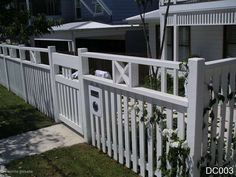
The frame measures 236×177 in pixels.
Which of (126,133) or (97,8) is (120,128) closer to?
(126,133)

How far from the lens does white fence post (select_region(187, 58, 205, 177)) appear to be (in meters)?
3.22

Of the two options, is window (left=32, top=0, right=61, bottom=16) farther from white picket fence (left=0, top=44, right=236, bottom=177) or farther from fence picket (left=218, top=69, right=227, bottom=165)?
fence picket (left=218, top=69, right=227, bottom=165)

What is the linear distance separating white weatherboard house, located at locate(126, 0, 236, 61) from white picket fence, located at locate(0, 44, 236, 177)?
15.3ft

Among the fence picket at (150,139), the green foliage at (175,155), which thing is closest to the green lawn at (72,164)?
the fence picket at (150,139)

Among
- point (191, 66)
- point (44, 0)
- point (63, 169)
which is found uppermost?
point (44, 0)

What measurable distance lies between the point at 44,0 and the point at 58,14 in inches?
72.2

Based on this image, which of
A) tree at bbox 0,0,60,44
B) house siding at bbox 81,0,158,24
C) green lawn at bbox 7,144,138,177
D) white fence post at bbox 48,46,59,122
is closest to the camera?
green lawn at bbox 7,144,138,177

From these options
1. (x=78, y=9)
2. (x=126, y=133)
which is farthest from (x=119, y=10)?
(x=126, y=133)

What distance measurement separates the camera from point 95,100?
531 centimetres

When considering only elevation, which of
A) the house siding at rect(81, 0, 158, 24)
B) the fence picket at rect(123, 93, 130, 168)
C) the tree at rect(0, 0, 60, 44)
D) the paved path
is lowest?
the paved path

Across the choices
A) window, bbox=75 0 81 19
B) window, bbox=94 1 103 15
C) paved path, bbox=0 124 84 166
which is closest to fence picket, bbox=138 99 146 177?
paved path, bbox=0 124 84 166

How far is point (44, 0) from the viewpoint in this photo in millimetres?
24125

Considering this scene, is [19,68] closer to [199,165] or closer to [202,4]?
[202,4]

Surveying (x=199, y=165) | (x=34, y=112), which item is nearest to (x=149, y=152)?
Result: (x=199, y=165)
